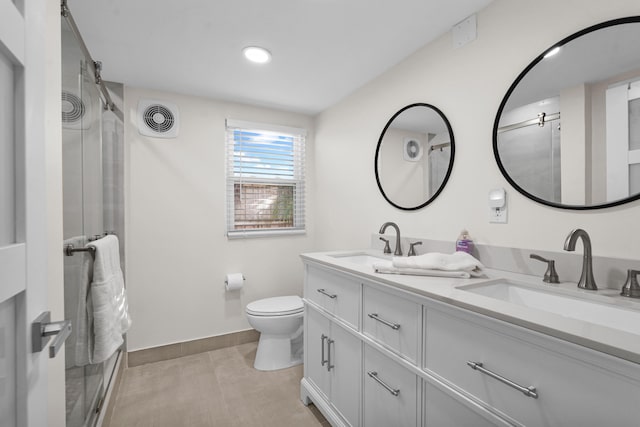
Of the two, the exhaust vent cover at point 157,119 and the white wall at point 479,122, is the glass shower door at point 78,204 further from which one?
the white wall at point 479,122

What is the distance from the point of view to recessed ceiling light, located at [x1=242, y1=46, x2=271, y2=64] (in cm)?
184

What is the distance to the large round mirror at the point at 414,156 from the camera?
1.73 metres

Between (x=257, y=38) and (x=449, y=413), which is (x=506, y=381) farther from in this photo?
(x=257, y=38)

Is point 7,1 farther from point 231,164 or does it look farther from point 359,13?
point 231,164

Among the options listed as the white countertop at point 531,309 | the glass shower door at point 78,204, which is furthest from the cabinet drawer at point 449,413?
the glass shower door at point 78,204

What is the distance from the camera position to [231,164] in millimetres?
2713

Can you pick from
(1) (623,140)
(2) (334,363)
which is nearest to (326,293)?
(2) (334,363)

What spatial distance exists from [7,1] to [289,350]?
7.84 feet

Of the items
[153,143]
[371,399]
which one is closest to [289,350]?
[371,399]

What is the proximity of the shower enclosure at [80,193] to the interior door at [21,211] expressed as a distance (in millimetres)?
476

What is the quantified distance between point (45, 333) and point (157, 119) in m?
2.16

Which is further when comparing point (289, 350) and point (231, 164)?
point (231, 164)

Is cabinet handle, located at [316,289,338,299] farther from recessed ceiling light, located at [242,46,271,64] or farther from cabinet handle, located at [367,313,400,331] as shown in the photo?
recessed ceiling light, located at [242,46,271,64]

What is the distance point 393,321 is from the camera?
3.98ft
